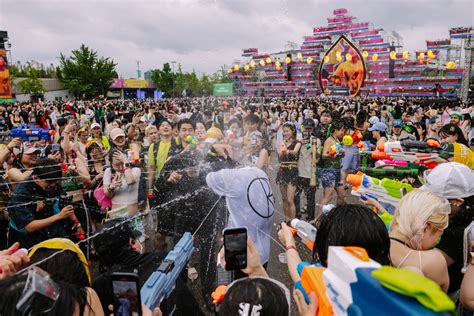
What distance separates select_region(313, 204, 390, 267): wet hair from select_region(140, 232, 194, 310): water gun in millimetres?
792

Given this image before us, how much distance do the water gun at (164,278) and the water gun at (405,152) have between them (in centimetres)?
274

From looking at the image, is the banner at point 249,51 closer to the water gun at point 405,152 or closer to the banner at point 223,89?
the banner at point 223,89

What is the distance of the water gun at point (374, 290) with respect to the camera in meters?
0.66

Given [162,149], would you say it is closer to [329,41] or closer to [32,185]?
[32,185]

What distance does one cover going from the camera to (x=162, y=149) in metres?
4.17

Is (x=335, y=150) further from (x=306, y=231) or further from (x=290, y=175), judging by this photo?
(x=306, y=231)

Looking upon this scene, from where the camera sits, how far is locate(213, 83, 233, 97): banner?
3934 centimetres

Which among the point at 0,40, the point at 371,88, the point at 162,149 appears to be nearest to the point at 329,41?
the point at 371,88

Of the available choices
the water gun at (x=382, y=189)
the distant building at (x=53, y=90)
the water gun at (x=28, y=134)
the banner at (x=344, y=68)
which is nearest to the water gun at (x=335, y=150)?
the water gun at (x=382, y=189)

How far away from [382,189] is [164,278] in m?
2.06

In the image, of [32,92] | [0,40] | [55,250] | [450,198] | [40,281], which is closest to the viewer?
[40,281]

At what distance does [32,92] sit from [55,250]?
42.3 m

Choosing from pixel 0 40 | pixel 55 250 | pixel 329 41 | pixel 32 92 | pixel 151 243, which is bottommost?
pixel 151 243

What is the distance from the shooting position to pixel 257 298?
46.4 inches
